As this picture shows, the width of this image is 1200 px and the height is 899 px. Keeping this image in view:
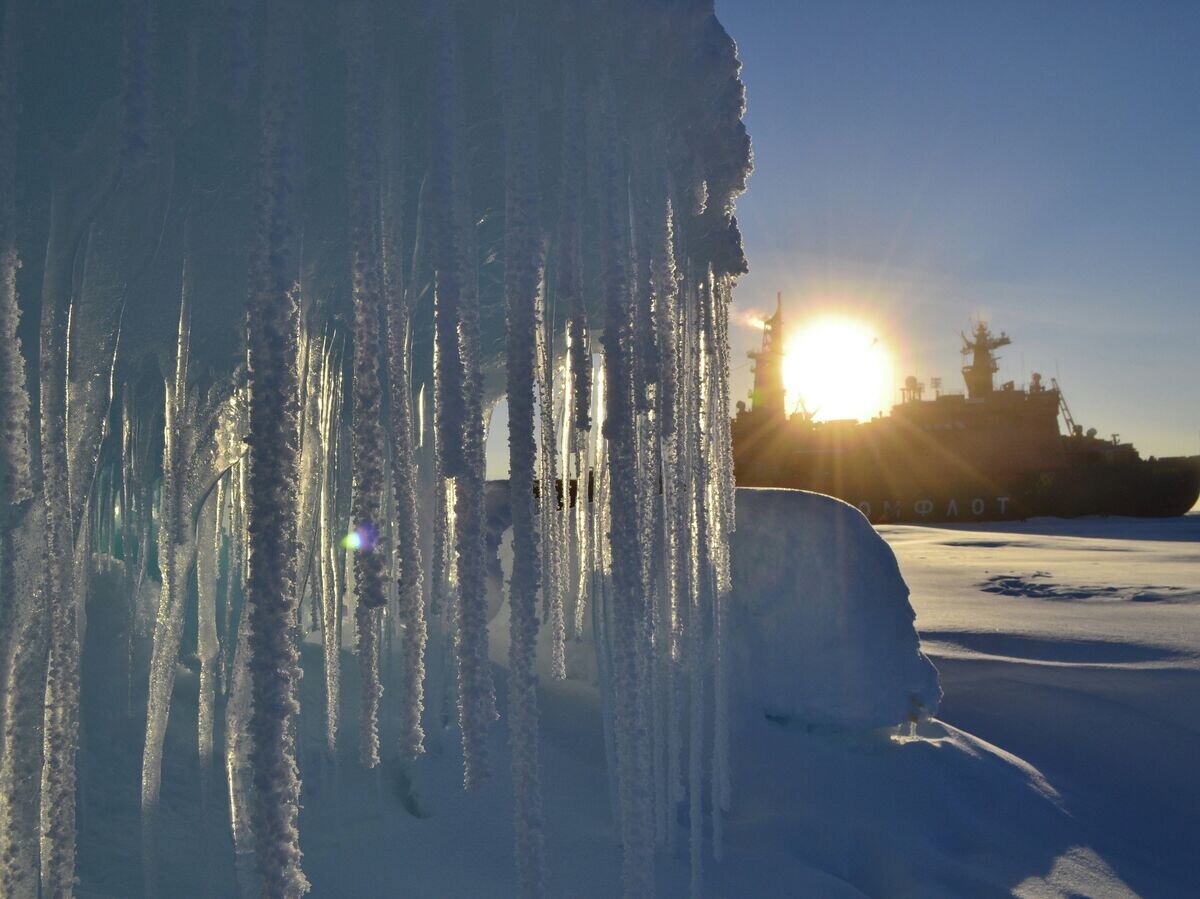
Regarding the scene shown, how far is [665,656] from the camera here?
292 centimetres

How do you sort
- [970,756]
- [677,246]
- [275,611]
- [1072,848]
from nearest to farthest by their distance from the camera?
[275,611] < [677,246] < [1072,848] < [970,756]

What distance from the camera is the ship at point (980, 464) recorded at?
27.2 m

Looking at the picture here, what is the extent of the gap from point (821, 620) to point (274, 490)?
13.5ft

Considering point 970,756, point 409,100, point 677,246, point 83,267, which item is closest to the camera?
point 83,267

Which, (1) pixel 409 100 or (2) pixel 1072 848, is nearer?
(1) pixel 409 100

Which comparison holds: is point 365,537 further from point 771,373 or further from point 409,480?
point 771,373

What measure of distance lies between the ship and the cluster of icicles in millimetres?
25302

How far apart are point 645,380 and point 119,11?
162 centimetres

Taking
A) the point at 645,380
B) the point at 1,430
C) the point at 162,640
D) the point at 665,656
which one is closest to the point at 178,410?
the point at 162,640

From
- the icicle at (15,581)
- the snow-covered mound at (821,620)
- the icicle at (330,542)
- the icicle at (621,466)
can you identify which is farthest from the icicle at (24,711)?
the snow-covered mound at (821,620)

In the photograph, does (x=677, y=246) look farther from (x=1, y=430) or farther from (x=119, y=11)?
(x=1, y=430)

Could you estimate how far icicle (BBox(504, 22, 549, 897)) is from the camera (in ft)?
6.65

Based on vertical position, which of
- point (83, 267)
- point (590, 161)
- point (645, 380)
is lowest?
point (645, 380)

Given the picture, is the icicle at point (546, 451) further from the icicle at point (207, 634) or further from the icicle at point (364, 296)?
the icicle at point (207, 634)
